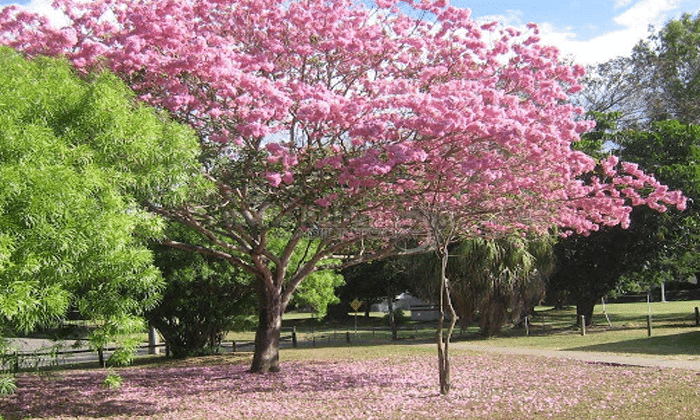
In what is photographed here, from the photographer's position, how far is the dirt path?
517 inches

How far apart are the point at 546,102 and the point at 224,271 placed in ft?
35.2

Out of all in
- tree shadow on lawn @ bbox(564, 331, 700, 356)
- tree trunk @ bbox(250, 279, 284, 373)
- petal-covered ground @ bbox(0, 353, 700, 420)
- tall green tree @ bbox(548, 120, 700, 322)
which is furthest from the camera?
tall green tree @ bbox(548, 120, 700, 322)

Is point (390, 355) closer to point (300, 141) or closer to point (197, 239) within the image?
point (197, 239)

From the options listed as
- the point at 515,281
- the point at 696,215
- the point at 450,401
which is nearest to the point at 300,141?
the point at 450,401

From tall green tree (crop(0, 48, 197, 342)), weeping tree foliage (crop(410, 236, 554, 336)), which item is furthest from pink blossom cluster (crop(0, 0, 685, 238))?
weeping tree foliage (crop(410, 236, 554, 336))

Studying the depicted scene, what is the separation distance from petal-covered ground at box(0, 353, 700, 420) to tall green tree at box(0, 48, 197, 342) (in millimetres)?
2992

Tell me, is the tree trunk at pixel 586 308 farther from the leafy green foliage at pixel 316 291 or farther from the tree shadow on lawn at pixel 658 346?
the leafy green foliage at pixel 316 291

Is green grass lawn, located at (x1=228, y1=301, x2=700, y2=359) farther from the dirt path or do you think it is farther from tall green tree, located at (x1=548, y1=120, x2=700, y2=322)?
tall green tree, located at (x1=548, y1=120, x2=700, y2=322)

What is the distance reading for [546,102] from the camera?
35.5ft

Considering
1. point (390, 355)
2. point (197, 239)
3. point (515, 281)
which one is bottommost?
point (390, 355)

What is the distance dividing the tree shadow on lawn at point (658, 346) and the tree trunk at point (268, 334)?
8.65 m

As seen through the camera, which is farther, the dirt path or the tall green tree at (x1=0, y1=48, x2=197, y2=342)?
the dirt path

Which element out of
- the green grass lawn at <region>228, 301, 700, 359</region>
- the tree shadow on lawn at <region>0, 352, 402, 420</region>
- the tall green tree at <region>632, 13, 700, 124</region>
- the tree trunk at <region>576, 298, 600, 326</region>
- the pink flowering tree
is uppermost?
the tall green tree at <region>632, 13, 700, 124</region>

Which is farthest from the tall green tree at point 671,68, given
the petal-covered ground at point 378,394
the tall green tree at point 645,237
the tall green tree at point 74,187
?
the tall green tree at point 74,187
